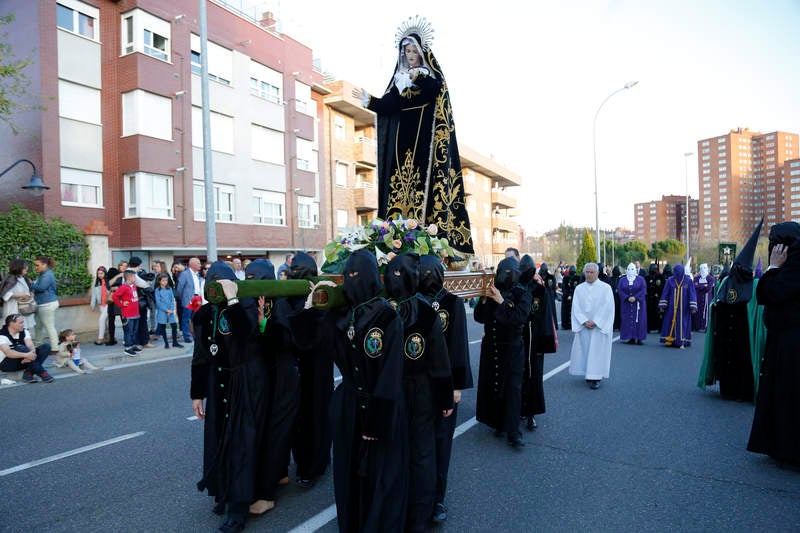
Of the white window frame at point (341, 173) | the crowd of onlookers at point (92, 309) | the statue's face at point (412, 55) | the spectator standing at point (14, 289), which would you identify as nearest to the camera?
the statue's face at point (412, 55)

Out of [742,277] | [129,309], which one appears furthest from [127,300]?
[742,277]

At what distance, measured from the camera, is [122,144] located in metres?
19.5

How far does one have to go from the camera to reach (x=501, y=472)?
4.84 metres

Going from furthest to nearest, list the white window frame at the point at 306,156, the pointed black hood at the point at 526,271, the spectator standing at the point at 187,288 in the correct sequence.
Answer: the white window frame at the point at 306,156
the spectator standing at the point at 187,288
the pointed black hood at the point at 526,271

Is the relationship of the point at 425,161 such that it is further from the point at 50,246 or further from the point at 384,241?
the point at 50,246

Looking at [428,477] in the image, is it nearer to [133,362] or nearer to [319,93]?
[133,362]

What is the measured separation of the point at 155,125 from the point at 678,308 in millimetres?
18863

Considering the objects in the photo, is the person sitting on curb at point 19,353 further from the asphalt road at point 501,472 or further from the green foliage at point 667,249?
the green foliage at point 667,249

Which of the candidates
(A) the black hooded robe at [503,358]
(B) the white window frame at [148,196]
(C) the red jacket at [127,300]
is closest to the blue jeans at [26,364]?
(C) the red jacket at [127,300]

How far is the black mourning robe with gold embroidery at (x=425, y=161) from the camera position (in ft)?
21.7

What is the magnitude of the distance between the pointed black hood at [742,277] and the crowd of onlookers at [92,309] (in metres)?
6.54

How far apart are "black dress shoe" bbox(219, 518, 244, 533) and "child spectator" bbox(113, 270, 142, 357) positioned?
8309 millimetres

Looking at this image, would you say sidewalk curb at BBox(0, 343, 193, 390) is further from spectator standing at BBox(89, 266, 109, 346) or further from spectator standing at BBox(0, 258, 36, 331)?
spectator standing at BBox(0, 258, 36, 331)

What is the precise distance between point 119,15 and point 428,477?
2203 cm
